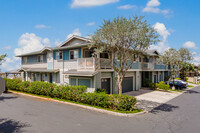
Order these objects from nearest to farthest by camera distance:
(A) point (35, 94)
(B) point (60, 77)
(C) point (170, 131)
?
(C) point (170, 131), (A) point (35, 94), (B) point (60, 77)

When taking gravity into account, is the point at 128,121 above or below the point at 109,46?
below

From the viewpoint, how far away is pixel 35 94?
62.2ft

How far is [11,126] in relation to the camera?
860cm

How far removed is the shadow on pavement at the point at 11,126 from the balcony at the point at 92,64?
9079 mm

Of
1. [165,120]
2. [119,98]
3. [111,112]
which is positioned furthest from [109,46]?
[165,120]

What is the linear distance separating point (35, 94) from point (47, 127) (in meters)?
11.8

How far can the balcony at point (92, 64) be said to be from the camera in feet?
53.2

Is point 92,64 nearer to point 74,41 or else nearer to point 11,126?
point 74,41

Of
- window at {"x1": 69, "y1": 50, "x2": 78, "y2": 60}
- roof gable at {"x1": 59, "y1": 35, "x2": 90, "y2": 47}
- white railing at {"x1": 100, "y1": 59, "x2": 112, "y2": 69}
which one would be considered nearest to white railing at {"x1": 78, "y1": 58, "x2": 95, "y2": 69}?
white railing at {"x1": 100, "y1": 59, "x2": 112, "y2": 69}

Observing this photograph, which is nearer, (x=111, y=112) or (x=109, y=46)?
(x=111, y=112)

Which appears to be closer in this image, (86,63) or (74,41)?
(86,63)

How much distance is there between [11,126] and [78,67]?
10.0 meters

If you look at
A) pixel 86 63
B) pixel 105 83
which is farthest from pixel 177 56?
pixel 86 63

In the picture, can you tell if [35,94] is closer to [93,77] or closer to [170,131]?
[93,77]
